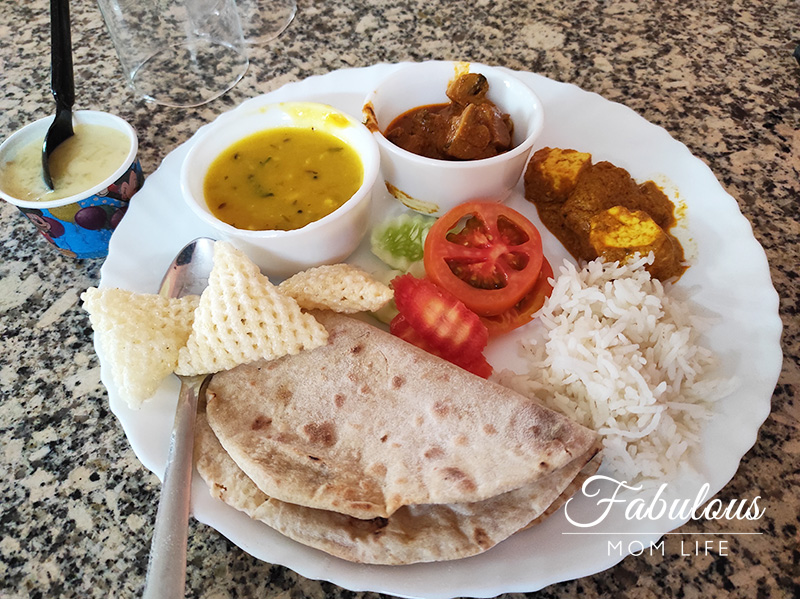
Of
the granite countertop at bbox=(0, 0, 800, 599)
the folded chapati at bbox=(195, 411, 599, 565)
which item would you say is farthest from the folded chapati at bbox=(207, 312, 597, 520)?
the granite countertop at bbox=(0, 0, 800, 599)

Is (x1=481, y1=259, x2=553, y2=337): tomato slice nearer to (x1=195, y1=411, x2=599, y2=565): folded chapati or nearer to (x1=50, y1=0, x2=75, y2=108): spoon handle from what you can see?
(x1=195, y1=411, x2=599, y2=565): folded chapati

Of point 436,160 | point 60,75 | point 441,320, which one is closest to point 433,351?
point 441,320

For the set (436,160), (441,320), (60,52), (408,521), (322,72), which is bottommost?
(408,521)

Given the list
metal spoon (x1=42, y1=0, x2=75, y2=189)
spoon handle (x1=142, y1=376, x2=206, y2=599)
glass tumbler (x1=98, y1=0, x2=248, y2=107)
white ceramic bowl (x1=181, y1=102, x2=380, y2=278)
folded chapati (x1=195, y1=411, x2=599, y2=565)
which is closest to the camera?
spoon handle (x1=142, y1=376, x2=206, y2=599)

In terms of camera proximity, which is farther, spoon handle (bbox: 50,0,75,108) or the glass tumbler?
the glass tumbler

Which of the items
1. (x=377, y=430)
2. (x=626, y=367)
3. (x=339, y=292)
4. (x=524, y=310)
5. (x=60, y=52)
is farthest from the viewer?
(x=60, y=52)

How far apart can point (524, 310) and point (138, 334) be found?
1.41 m

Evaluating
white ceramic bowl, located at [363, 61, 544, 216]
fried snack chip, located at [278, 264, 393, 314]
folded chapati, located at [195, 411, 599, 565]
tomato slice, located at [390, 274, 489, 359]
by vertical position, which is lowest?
folded chapati, located at [195, 411, 599, 565]

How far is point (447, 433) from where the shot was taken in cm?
180

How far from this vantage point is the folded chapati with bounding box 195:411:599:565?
1598 millimetres

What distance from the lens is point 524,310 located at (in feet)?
7.61

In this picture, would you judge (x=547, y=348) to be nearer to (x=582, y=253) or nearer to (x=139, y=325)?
(x=582, y=253)

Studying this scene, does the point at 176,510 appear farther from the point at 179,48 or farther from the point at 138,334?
the point at 179,48

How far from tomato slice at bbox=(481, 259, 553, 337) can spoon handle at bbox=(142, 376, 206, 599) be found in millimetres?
1089
